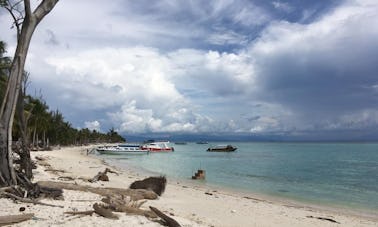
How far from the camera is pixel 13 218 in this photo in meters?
8.45

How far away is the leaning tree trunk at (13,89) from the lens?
38.3ft

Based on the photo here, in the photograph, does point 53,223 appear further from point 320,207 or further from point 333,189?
point 333,189

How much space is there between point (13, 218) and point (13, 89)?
4824mm

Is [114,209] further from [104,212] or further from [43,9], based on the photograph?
[43,9]

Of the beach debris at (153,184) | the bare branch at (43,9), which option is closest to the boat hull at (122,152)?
the beach debris at (153,184)

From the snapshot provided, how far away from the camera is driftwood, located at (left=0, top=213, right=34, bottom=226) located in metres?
8.22

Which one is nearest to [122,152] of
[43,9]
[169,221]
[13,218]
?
[43,9]

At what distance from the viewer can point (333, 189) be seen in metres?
30.2

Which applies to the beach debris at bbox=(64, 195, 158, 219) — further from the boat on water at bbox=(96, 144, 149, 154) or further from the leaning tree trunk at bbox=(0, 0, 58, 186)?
the boat on water at bbox=(96, 144, 149, 154)

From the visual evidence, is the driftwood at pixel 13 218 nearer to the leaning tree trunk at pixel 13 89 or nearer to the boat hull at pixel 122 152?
the leaning tree trunk at pixel 13 89

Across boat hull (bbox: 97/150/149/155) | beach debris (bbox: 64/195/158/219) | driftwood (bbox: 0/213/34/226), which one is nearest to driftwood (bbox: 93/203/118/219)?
beach debris (bbox: 64/195/158/219)

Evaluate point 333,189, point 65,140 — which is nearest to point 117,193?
point 333,189

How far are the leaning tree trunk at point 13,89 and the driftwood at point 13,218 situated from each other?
3224 mm

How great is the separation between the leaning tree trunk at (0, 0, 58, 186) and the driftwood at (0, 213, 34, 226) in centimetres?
322
